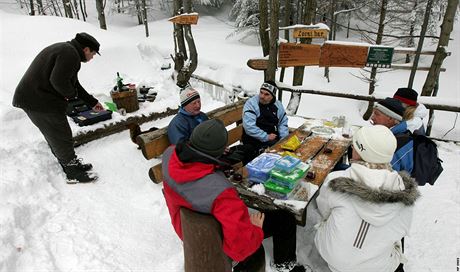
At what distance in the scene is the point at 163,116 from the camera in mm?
6523

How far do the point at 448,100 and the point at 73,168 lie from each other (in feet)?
20.8

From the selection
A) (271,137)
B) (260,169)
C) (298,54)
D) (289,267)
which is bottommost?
(289,267)

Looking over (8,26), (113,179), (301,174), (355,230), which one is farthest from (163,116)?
(8,26)

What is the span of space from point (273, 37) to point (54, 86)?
13.7 ft

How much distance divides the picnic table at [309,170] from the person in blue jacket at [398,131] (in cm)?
56

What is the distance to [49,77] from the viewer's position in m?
3.57

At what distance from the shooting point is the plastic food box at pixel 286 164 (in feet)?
8.16

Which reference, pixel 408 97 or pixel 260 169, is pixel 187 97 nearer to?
pixel 260 169

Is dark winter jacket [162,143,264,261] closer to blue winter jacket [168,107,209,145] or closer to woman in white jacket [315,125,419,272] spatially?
woman in white jacket [315,125,419,272]

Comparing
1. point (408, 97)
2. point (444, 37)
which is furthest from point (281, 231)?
point (444, 37)

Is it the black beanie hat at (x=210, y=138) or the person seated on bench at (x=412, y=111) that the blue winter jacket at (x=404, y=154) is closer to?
the person seated on bench at (x=412, y=111)

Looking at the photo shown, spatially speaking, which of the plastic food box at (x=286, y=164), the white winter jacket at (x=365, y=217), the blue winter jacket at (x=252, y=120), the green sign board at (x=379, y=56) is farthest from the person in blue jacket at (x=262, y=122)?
the green sign board at (x=379, y=56)

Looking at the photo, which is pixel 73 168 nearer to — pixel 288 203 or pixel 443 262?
pixel 288 203

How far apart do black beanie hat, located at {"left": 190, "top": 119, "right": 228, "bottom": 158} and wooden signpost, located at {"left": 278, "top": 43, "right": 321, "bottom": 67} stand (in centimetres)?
458
